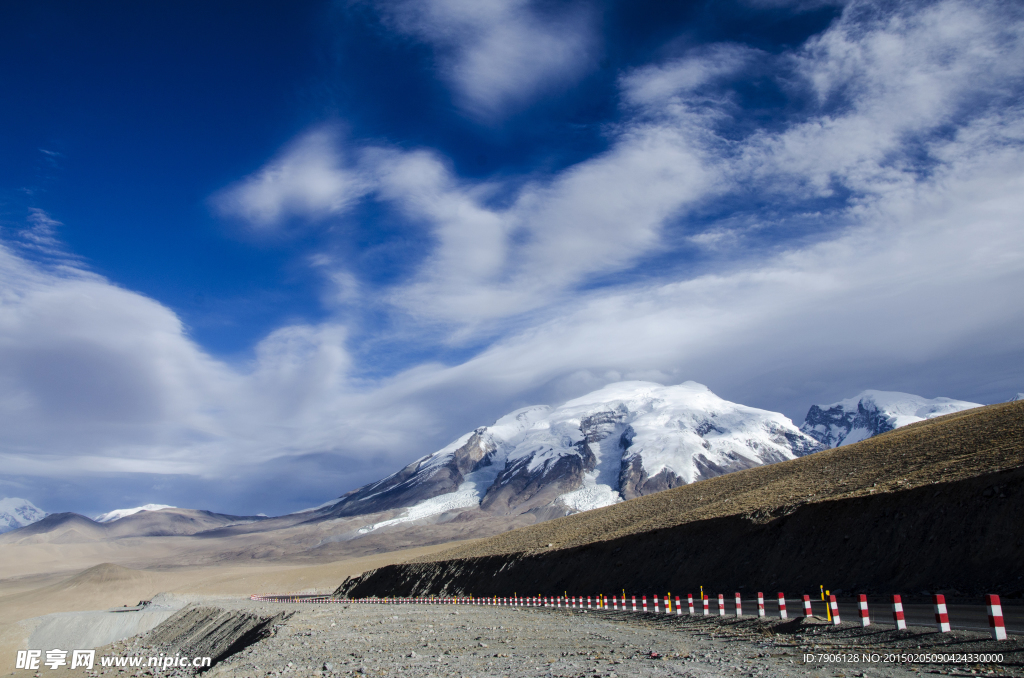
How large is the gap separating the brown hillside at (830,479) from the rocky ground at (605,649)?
16730 mm

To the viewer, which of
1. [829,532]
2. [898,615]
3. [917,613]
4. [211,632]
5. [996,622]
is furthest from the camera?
[211,632]

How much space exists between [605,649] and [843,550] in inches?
744

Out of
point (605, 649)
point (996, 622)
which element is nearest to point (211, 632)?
point (605, 649)

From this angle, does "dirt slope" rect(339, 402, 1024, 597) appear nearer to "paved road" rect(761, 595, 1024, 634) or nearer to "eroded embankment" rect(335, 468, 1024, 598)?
"eroded embankment" rect(335, 468, 1024, 598)

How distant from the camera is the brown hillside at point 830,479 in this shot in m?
34.9

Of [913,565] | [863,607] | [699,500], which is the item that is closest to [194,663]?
[863,607]

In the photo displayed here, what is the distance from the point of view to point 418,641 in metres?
22.3

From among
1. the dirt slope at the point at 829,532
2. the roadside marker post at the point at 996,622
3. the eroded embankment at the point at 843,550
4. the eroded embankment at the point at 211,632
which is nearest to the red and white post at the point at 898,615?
the roadside marker post at the point at 996,622

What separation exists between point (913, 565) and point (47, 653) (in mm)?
47576

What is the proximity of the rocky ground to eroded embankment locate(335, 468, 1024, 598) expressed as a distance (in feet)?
29.5

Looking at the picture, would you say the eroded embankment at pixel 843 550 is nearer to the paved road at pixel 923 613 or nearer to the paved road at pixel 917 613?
the paved road at pixel 923 613

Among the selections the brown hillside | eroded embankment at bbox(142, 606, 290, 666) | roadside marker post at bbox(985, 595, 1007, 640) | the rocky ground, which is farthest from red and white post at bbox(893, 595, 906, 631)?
eroded embankment at bbox(142, 606, 290, 666)

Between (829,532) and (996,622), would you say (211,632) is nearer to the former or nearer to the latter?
(829,532)

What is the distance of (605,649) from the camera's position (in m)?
17.5
